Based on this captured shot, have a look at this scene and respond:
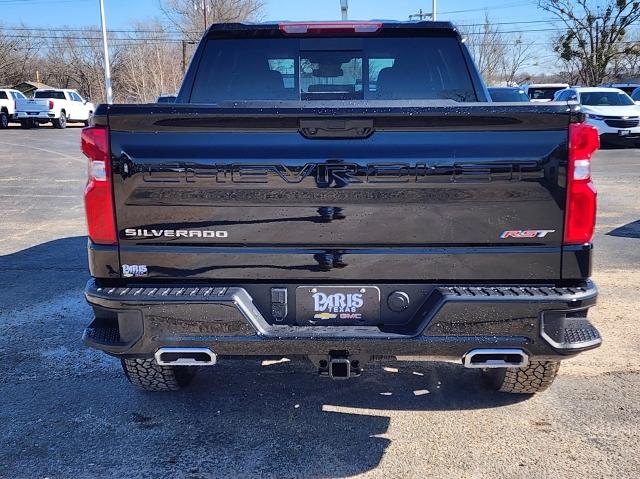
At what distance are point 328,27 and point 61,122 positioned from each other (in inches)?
1212

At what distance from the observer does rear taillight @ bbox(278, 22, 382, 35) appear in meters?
3.89

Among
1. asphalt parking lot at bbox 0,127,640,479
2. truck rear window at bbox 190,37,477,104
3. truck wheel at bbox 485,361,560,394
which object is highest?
truck rear window at bbox 190,37,477,104

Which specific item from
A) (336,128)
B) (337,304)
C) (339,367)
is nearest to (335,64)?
(336,128)

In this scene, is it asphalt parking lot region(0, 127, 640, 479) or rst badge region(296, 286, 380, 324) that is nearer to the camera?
rst badge region(296, 286, 380, 324)

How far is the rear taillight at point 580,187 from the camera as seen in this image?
271cm

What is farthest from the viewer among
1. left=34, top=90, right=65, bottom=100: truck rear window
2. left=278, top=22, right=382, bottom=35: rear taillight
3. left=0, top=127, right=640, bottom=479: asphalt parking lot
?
left=34, top=90, right=65, bottom=100: truck rear window

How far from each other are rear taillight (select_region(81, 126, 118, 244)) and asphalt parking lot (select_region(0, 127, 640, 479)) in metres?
1.17

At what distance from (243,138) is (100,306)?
1.02 m

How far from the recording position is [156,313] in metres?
2.80

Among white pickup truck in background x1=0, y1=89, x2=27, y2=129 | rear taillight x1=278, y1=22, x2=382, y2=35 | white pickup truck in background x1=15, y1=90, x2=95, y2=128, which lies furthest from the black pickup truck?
white pickup truck in background x1=0, y1=89, x2=27, y2=129

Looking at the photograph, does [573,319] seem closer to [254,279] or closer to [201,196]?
[254,279]

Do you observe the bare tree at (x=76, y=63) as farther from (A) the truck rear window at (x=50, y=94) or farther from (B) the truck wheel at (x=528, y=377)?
(B) the truck wheel at (x=528, y=377)

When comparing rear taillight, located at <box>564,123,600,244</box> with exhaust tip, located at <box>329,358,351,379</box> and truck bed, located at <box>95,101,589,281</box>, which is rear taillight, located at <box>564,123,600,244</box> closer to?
truck bed, located at <box>95,101,589,281</box>

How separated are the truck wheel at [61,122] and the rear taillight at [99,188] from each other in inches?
1219
